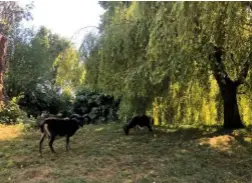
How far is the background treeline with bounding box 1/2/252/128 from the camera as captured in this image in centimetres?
791

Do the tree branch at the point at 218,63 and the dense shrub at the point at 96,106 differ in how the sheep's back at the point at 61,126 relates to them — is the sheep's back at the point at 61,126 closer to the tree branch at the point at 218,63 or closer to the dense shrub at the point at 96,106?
the tree branch at the point at 218,63

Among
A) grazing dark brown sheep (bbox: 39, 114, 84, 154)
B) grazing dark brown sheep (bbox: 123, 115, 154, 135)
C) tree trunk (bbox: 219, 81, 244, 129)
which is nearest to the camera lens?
grazing dark brown sheep (bbox: 39, 114, 84, 154)

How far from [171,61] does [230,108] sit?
3796mm

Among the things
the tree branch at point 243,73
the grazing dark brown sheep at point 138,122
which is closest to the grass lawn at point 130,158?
the grazing dark brown sheep at point 138,122

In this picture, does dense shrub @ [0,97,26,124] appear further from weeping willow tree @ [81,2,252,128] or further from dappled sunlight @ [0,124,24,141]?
weeping willow tree @ [81,2,252,128]

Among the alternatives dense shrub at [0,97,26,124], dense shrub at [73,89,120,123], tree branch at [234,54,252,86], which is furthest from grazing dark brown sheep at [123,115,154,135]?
dense shrub at [73,89,120,123]

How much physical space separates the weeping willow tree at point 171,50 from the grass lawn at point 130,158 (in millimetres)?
1274

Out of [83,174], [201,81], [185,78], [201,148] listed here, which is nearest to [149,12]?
[185,78]

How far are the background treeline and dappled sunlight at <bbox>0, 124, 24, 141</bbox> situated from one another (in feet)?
3.49

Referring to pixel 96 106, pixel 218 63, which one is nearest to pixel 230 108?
pixel 218 63

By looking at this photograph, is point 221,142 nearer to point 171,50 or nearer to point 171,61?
point 171,61

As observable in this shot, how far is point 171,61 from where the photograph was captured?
8.42 m

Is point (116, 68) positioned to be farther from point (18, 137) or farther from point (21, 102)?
point (21, 102)

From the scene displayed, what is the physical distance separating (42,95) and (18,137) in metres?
8.21
